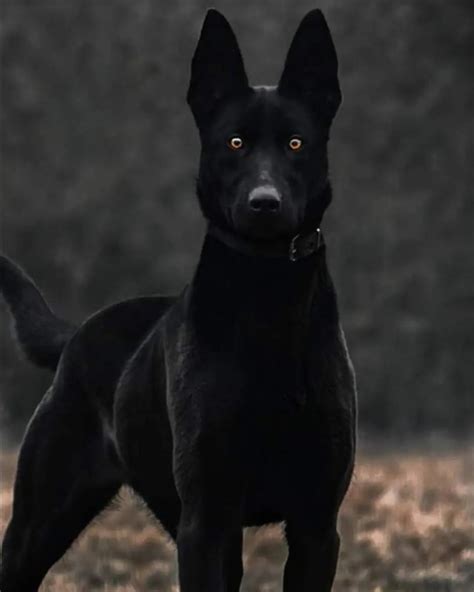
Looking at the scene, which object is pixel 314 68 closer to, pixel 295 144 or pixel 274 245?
pixel 295 144

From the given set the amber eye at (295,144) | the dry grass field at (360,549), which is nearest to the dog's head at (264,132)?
the amber eye at (295,144)

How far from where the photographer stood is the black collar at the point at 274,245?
4.42m

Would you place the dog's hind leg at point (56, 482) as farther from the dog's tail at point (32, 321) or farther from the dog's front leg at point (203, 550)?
the dog's front leg at point (203, 550)

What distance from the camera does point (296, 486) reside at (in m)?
4.41

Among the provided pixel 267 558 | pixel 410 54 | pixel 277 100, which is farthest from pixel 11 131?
pixel 277 100

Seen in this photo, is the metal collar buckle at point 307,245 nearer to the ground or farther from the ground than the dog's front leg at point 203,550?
farther from the ground

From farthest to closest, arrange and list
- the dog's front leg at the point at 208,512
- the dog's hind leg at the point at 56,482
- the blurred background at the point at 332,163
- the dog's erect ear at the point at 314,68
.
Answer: the blurred background at the point at 332,163, the dog's hind leg at the point at 56,482, the dog's erect ear at the point at 314,68, the dog's front leg at the point at 208,512

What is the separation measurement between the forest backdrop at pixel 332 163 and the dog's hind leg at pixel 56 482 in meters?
13.6

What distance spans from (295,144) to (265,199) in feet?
0.94

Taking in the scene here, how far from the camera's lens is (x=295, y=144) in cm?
440

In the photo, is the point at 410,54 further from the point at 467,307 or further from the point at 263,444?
the point at 263,444

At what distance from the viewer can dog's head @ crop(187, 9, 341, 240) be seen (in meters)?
4.26

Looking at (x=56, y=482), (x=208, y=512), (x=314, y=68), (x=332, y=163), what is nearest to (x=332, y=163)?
(x=332, y=163)

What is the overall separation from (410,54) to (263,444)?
52.1 feet
